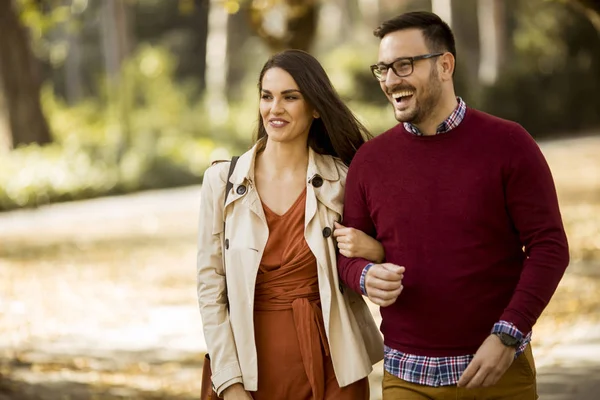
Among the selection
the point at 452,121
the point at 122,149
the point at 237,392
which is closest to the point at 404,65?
the point at 452,121

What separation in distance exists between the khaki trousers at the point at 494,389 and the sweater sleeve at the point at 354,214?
0.40 meters

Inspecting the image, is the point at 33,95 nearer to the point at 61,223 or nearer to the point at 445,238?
the point at 61,223

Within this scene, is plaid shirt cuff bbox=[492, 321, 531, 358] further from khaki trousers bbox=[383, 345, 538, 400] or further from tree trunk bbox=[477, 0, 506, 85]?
tree trunk bbox=[477, 0, 506, 85]

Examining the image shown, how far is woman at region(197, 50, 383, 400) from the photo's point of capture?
12.4 feet

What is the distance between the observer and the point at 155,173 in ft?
74.5

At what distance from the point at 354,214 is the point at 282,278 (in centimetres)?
40

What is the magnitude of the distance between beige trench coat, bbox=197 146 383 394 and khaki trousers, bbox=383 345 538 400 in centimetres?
35

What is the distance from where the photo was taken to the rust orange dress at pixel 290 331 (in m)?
3.79

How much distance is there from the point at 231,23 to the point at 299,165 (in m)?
32.0

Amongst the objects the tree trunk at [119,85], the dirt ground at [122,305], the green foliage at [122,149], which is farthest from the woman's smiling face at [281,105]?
the tree trunk at [119,85]

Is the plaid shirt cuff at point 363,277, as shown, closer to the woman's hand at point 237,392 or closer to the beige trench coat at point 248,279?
the beige trench coat at point 248,279

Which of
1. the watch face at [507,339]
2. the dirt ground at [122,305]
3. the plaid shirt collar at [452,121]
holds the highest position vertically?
the plaid shirt collar at [452,121]

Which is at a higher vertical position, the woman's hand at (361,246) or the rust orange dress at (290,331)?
the woman's hand at (361,246)

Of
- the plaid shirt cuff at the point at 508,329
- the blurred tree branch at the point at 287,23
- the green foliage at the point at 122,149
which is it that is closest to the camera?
the plaid shirt cuff at the point at 508,329
